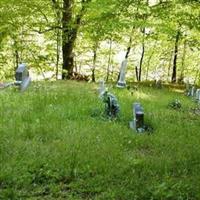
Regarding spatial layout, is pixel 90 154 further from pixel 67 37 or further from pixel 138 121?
pixel 67 37

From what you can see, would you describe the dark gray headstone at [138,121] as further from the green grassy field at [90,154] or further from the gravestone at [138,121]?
the green grassy field at [90,154]

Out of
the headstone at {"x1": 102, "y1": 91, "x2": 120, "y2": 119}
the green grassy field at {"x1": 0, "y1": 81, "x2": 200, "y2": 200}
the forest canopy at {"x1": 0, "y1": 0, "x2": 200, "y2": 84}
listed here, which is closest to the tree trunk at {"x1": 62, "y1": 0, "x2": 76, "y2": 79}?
the forest canopy at {"x1": 0, "y1": 0, "x2": 200, "y2": 84}

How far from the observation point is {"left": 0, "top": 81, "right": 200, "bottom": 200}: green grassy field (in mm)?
7375

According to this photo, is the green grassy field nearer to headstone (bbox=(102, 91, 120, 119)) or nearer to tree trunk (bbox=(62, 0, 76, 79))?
headstone (bbox=(102, 91, 120, 119))

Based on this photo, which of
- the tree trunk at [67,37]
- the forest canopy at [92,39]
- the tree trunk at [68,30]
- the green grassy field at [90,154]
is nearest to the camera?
the green grassy field at [90,154]

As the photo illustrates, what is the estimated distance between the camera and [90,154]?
8.96m

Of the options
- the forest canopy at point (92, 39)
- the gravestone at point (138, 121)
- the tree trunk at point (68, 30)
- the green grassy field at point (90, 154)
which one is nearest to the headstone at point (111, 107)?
the green grassy field at point (90, 154)

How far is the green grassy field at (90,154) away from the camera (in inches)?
290

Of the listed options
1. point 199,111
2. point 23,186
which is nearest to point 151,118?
point 199,111

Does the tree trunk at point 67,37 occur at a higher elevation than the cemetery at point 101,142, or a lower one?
higher

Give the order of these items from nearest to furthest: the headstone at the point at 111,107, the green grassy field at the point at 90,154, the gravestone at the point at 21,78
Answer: the green grassy field at the point at 90,154 → the headstone at the point at 111,107 → the gravestone at the point at 21,78

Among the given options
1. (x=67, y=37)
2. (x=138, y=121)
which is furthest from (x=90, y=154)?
(x=67, y=37)

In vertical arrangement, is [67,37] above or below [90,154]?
above

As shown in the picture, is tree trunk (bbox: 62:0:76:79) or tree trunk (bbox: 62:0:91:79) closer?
tree trunk (bbox: 62:0:91:79)
